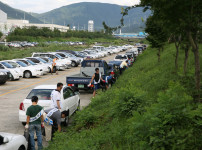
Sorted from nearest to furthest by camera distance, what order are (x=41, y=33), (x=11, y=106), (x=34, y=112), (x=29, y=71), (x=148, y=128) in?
1. (x=148, y=128)
2. (x=34, y=112)
3. (x=11, y=106)
4. (x=29, y=71)
5. (x=41, y=33)

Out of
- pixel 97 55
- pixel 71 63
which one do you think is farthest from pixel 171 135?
pixel 97 55

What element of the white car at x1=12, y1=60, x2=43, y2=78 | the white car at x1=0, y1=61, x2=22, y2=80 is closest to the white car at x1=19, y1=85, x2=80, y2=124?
the white car at x1=0, y1=61, x2=22, y2=80

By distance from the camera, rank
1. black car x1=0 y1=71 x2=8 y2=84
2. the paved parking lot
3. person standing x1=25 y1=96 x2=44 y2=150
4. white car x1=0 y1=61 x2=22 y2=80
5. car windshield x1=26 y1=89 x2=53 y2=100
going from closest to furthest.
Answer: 1. person standing x1=25 y1=96 x2=44 y2=150
2. the paved parking lot
3. car windshield x1=26 y1=89 x2=53 y2=100
4. black car x1=0 y1=71 x2=8 y2=84
5. white car x1=0 y1=61 x2=22 y2=80

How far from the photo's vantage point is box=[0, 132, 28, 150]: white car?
220 inches

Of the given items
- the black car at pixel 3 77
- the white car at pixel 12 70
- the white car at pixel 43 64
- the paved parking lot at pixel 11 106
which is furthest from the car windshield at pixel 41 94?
the white car at pixel 43 64

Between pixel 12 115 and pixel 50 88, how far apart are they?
239 cm

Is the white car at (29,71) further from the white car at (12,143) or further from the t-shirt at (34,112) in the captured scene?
the white car at (12,143)

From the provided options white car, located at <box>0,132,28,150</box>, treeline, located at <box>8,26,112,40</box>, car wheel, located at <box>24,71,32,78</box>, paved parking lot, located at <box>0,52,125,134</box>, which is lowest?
paved parking lot, located at <box>0,52,125,134</box>

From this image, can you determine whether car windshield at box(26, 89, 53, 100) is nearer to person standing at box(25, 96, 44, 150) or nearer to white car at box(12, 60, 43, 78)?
person standing at box(25, 96, 44, 150)

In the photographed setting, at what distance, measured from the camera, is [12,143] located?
5.96m

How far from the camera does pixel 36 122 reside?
24.1 ft

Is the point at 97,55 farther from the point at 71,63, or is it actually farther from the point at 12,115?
the point at 12,115

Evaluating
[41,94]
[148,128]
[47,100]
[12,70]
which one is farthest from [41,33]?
[148,128]

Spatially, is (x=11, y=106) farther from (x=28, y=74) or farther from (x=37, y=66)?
(x=37, y=66)
